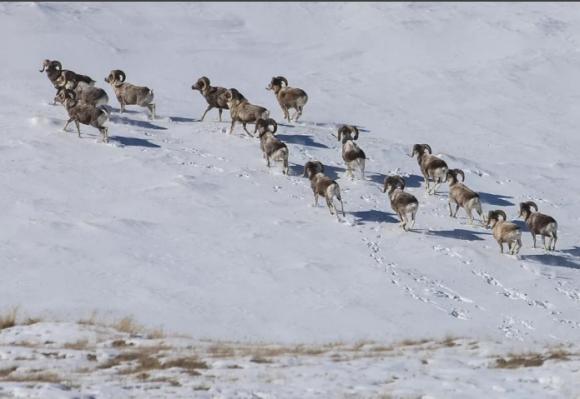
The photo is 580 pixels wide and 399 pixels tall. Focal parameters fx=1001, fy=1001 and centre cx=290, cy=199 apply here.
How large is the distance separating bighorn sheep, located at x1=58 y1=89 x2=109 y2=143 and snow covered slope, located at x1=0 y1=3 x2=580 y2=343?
0.47 metres

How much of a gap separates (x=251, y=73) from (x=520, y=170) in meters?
16.2

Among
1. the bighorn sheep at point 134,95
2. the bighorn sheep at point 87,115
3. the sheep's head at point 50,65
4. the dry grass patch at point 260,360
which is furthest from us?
the sheep's head at point 50,65

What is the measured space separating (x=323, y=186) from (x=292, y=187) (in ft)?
7.46

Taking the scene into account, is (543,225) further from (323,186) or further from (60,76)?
(60,76)

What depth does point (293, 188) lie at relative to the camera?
2848cm

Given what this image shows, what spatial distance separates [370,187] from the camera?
28875 millimetres

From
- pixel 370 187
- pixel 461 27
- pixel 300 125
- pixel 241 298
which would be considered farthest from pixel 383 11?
pixel 241 298

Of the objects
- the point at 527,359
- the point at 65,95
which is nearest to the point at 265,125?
the point at 65,95

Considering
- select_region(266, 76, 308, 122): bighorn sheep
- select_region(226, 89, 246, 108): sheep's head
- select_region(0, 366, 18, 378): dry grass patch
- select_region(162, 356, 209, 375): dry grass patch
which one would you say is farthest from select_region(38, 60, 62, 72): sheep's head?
select_region(162, 356, 209, 375): dry grass patch

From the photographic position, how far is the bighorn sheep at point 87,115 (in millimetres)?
30156

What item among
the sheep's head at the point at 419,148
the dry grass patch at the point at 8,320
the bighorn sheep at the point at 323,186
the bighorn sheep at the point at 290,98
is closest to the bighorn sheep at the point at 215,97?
the bighorn sheep at the point at 290,98

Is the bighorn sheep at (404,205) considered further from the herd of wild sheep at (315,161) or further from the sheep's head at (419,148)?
the sheep's head at (419,148)

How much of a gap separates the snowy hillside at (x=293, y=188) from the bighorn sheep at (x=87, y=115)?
510 millimetres

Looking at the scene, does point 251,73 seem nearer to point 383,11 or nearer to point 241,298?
point 383,11
